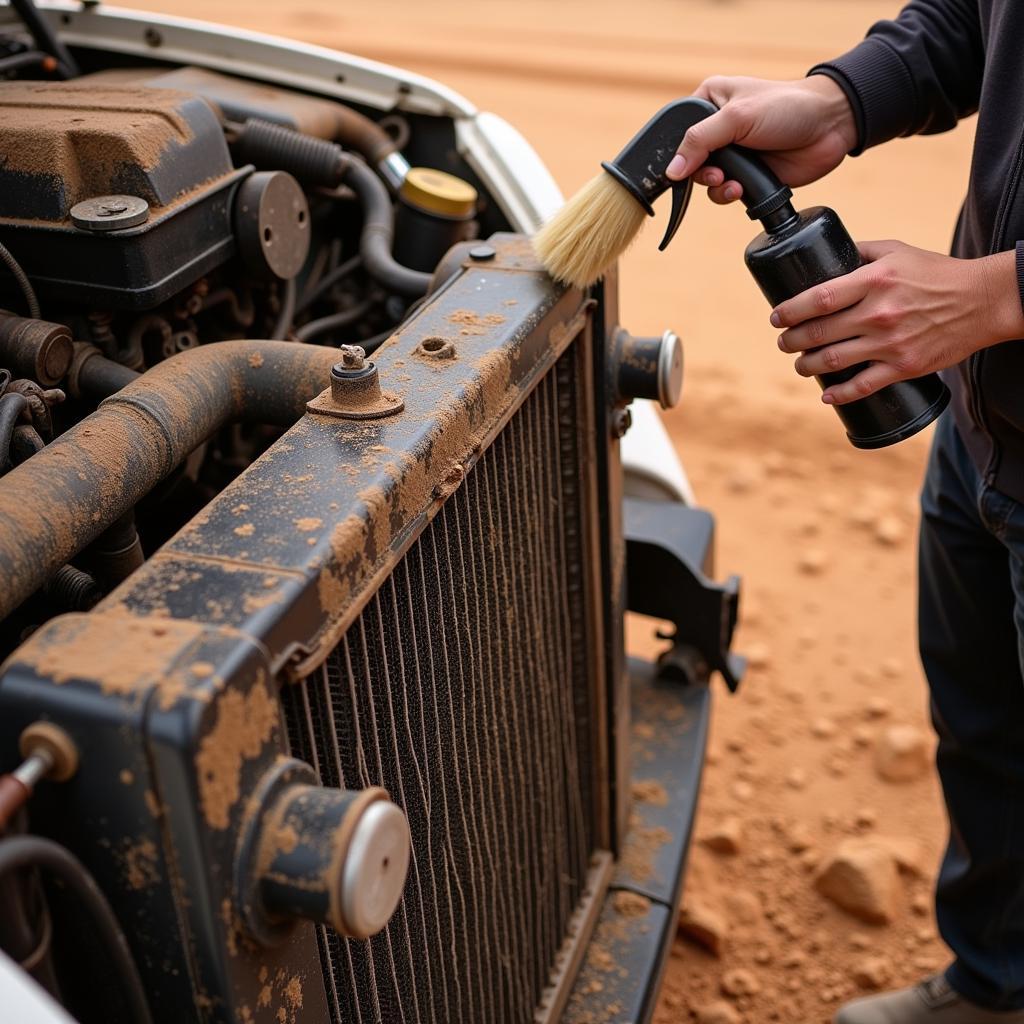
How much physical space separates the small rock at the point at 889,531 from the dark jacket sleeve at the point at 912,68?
201cm

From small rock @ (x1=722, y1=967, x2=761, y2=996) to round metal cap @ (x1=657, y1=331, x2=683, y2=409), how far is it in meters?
1.12

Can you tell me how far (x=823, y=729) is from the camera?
8.91ft

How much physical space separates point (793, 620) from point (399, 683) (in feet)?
7.60

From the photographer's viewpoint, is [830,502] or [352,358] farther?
[830,502]

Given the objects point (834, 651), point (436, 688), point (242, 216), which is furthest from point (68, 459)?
point (834, 651)

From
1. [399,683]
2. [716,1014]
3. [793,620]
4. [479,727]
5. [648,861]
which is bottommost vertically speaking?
[793,620]

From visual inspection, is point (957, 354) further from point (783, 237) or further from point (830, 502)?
point (830, 502)

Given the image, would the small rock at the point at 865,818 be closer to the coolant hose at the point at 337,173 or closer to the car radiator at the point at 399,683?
the car radiator at the point at 399,683

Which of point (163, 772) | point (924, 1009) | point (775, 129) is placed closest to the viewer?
point (163, 772)

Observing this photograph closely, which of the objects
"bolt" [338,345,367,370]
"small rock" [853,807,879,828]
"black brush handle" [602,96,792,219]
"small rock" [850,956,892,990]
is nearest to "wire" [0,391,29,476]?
"bolt" [338,345,367,370]

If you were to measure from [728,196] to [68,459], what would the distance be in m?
0.76

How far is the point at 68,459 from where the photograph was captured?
3.16ft

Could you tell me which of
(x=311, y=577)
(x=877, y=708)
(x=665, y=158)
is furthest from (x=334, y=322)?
(x=877, y=708)

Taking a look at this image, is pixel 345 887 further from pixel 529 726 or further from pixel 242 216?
pixel 242 216
